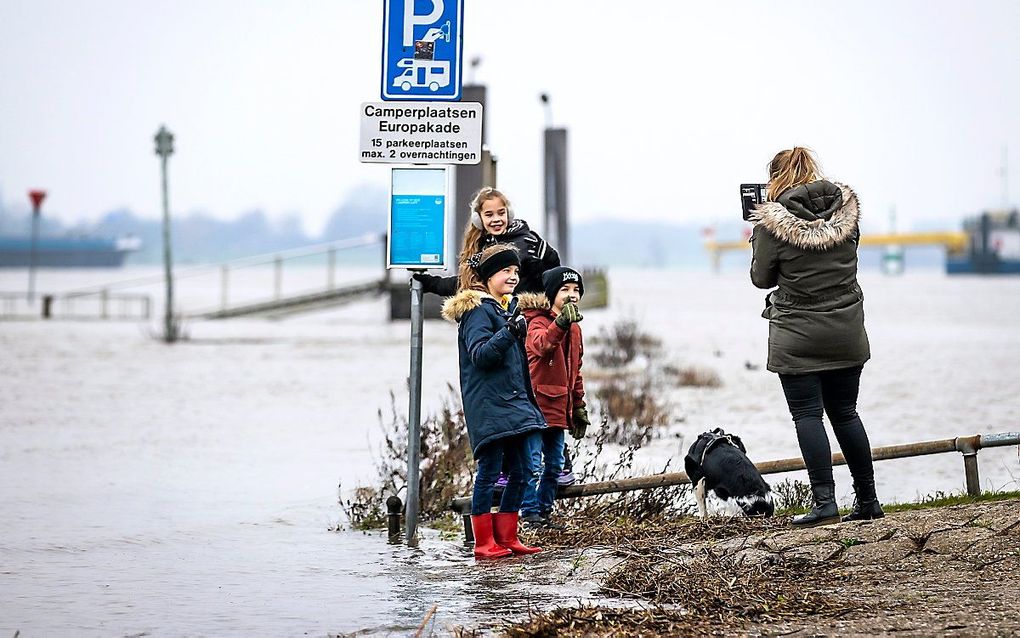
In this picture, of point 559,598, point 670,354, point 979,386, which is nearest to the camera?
point 559,598

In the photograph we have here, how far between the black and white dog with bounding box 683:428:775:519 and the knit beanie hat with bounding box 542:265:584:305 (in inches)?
40.4

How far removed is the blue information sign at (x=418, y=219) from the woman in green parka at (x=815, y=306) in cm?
155

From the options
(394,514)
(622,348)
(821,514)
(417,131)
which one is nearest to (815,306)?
(821,514)

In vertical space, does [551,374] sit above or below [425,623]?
above

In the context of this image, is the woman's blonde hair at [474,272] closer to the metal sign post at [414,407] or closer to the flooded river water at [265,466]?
the metal sign post at [414,407]

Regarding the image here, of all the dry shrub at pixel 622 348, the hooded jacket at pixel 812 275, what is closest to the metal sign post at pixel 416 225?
the hooded jacket at pixel 812 275

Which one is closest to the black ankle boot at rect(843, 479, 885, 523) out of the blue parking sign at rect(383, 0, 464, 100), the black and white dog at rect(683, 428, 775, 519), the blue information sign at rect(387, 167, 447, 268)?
the black and white dog at rect(683, 428, 775, 519)

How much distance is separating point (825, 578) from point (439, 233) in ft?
8.59

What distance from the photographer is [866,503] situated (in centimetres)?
681

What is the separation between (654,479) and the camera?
7.52 metres

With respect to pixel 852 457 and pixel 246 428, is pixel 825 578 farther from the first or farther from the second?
pixel 246 428

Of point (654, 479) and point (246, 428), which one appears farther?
point (246, 428)

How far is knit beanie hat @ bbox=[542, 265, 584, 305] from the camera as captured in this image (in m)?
7.47

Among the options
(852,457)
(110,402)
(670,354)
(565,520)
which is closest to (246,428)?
(110,402)
